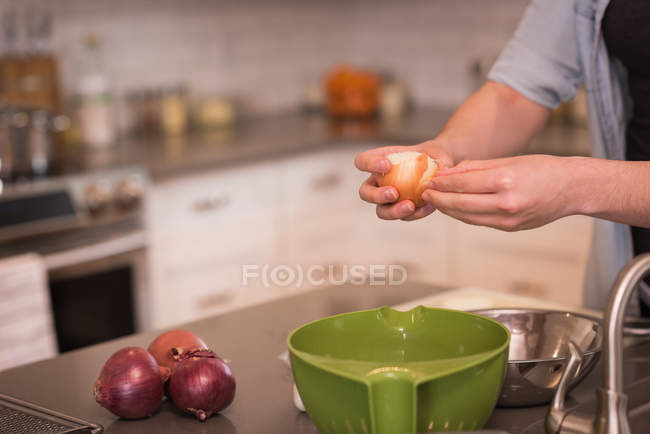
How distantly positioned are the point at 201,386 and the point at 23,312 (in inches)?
46.5

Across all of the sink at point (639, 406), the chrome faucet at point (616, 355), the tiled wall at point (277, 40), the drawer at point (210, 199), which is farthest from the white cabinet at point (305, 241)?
the chrome faucet at point (616, 355)

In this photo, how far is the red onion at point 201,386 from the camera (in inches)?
35.6

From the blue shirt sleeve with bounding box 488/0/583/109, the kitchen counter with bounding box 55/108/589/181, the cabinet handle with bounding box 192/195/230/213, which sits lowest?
the cabinet handle with bounding box 192/195/230/213

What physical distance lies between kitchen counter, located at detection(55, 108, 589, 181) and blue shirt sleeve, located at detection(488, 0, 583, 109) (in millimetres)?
1034

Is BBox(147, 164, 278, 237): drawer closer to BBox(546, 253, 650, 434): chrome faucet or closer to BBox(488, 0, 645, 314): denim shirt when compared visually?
BBox(488, 0, 645, 314): denim shirt

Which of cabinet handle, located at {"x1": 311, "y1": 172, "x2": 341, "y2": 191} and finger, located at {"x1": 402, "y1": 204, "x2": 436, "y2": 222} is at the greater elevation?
finger, located at {"x1": 402, "y1": 204, "x2": 436, "y2": 222}

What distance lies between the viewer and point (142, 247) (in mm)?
2275

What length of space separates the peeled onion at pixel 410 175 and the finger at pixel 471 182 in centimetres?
11

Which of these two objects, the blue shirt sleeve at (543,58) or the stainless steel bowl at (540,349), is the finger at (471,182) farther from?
the blue shirt sleeve at (543,58)

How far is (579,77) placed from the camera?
1.38m

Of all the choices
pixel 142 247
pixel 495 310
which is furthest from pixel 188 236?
pixel 495 310

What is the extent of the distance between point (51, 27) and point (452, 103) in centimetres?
142

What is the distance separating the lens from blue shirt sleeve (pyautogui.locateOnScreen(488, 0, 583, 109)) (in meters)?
1.32

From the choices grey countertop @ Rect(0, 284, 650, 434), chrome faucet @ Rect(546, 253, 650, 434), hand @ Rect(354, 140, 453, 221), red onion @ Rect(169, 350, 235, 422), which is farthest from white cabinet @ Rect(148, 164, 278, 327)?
chrome faucet @ Rect(546, 253, 650, 434)
